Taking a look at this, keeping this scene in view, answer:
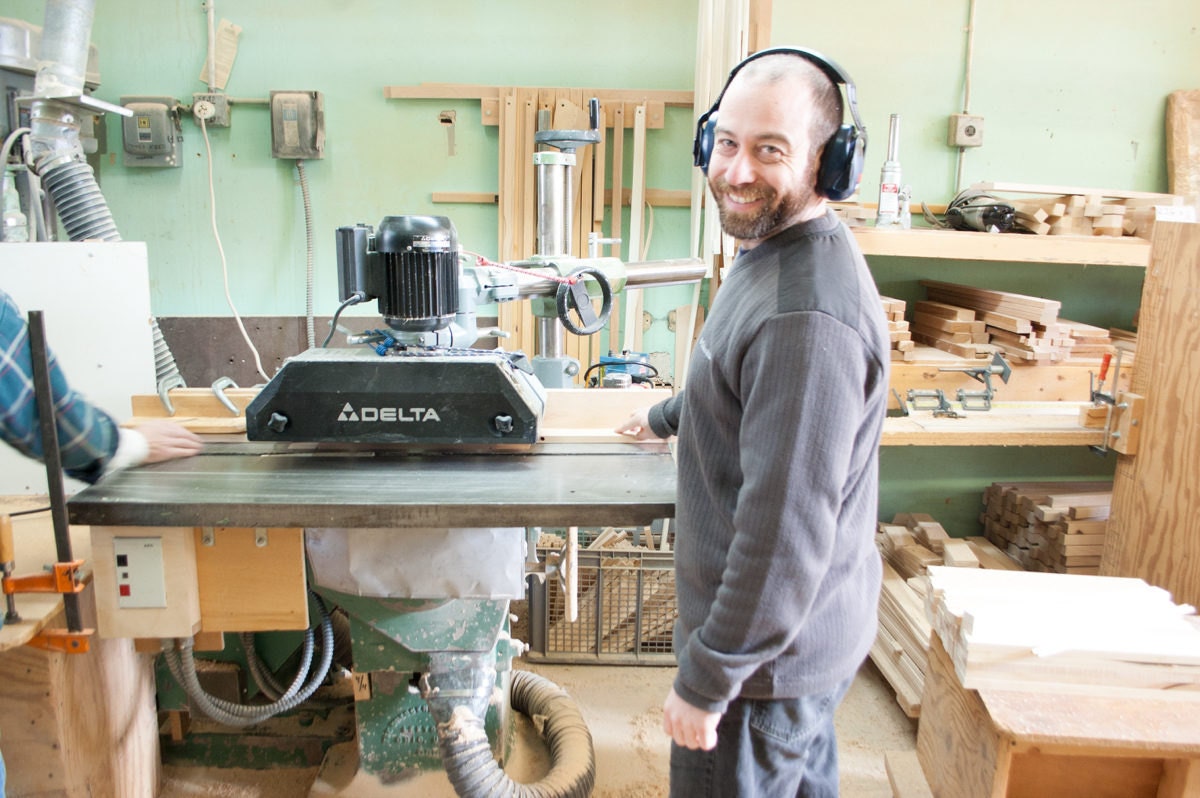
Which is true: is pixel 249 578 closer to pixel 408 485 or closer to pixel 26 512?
pixel 408 485

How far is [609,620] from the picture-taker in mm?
2562

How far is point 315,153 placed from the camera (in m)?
2.80

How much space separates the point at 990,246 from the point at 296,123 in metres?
2.20

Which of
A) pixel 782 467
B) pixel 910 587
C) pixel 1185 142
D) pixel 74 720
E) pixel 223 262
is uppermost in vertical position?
pixel 1185 142

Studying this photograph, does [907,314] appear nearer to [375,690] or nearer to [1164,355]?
Result: [1164,355]

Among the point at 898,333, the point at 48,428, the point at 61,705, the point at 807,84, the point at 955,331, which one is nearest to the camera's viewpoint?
the point at 807,84

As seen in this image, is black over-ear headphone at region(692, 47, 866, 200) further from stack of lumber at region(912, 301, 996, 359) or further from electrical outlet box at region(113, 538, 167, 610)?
stack of lumber at region(912, 301, 996, 359)

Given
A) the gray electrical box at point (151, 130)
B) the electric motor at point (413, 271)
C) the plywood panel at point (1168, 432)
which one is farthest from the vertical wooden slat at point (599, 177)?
the plywood panel at point (1168, 432)

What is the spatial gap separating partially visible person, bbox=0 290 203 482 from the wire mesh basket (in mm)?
1281

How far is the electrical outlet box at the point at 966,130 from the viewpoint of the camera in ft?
9.05

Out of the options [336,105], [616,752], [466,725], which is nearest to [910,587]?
[616,752]

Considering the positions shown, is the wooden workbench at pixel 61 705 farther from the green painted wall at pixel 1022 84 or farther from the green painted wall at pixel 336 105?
the green painted wall at pixel 1022 84

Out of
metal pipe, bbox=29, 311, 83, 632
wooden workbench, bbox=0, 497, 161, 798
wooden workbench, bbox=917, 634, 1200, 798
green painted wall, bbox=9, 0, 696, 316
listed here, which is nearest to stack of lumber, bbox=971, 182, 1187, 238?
green painted wall, bbox=9, 0, 696, 316

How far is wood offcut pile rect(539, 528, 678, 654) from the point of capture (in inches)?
98.3
